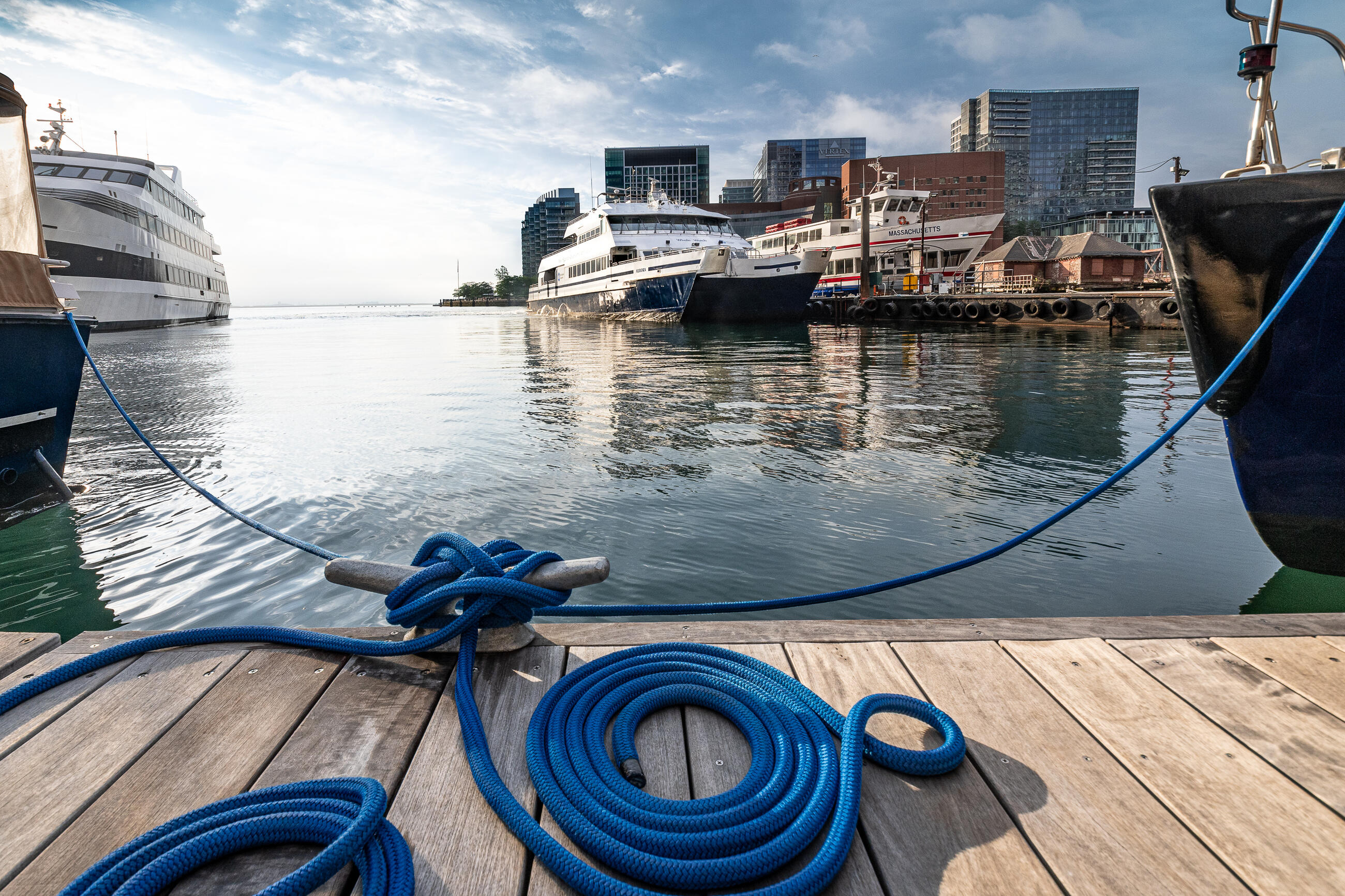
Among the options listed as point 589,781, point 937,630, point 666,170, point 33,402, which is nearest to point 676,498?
point 937,630

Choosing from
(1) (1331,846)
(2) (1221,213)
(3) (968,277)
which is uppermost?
(3) (968,277)

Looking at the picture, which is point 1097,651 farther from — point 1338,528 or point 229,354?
point 229,354

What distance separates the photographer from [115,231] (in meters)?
25.6

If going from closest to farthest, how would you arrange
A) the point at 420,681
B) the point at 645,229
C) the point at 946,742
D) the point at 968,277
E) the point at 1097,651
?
the point at 946,742
the point at 420,681
the point at 1097,651
the point at 645,229
the point at 968,277

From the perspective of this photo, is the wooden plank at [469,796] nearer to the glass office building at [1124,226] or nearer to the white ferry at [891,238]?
the white ferry at [891,238]

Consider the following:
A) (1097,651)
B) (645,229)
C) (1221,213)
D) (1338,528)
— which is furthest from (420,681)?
(645,229)

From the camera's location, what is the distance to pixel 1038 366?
40.5ft

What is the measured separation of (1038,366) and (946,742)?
12634 millimetres

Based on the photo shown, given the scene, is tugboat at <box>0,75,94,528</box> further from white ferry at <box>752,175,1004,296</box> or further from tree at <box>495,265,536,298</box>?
tree at <box>495,265,536,298</box>

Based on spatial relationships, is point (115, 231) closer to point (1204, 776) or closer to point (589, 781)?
point (589, 781)

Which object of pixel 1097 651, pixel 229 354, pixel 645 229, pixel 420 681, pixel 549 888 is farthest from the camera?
pixel 645 229

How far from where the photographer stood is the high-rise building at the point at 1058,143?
15175 centimetres

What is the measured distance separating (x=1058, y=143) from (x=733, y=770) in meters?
199

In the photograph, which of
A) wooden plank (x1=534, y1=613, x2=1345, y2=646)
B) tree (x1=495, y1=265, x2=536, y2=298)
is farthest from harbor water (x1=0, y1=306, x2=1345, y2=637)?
tree (x1=495, y1=265, x2=536, y2=298)
